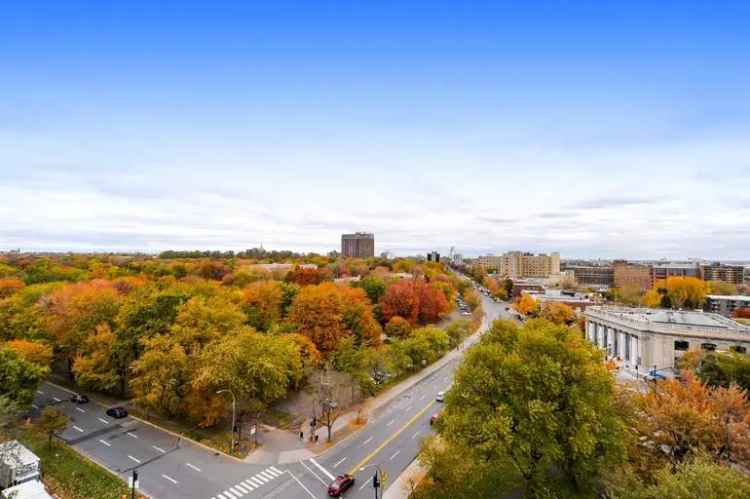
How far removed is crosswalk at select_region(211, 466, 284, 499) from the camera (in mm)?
24125

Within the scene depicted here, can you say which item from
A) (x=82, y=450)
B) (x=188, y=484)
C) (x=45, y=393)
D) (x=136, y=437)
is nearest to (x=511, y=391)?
(x=188, y=484)

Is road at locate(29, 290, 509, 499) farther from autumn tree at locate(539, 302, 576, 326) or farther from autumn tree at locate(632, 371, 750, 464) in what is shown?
autumn tree at locate(539, 302, 576, 326)

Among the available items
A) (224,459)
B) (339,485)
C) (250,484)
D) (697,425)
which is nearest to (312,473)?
(339,485)

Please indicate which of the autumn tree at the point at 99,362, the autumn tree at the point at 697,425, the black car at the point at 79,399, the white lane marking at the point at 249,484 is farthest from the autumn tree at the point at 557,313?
the black car at the point at 79,399

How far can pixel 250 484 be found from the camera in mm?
25375

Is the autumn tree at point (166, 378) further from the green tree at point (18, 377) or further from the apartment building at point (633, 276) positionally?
the apartment building at point (633, 276)

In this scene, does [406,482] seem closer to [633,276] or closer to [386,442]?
[386,442]

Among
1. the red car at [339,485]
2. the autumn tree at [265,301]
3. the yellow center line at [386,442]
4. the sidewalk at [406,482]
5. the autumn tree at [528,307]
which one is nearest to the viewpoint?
the red car at [339,485]

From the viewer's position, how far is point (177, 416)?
3581cm

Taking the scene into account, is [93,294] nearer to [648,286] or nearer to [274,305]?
[274,305]

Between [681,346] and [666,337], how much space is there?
2.31 metres

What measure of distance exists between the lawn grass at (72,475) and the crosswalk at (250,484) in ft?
19.4

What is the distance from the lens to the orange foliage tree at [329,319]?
51.2 m

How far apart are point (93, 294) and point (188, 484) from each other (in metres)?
30.6
